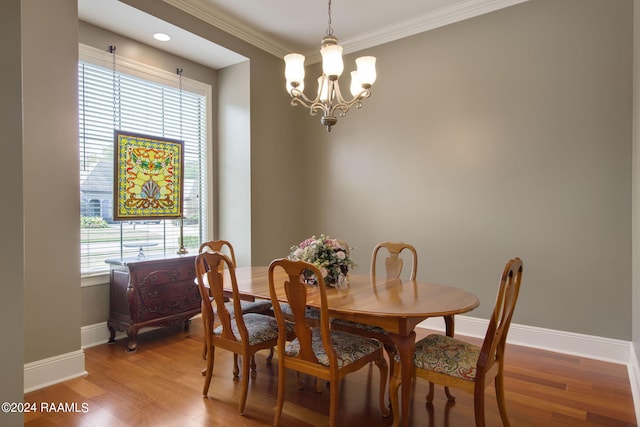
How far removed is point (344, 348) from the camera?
7.25 ft

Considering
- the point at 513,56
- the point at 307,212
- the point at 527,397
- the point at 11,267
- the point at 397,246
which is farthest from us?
the point at 307,212

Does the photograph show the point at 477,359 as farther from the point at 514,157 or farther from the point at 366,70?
the point at 514,157

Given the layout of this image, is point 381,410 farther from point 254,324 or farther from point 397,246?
point 397,246

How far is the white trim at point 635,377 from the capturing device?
2393mm

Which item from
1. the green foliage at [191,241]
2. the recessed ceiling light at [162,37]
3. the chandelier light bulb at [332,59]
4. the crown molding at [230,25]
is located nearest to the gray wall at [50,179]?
the recessed ceiling light at [162,37]

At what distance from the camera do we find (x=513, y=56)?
3.54 m

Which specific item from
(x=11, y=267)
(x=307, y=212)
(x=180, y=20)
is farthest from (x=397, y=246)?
(x=180, y=20)

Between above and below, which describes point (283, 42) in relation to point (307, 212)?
above

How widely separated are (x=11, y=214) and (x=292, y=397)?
1.91 meters

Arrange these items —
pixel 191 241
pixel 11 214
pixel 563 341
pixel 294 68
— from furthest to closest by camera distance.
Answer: pixel 191 241 → pixel 563 341 → pixel 294 68 → pixel 11 214

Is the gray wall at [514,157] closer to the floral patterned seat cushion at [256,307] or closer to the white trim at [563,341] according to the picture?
the white trim at [563,341]

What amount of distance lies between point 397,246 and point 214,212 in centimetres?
252

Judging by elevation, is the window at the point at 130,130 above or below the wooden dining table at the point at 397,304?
above

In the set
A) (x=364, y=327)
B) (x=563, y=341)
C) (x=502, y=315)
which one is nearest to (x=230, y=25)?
(x=364, y=327)
